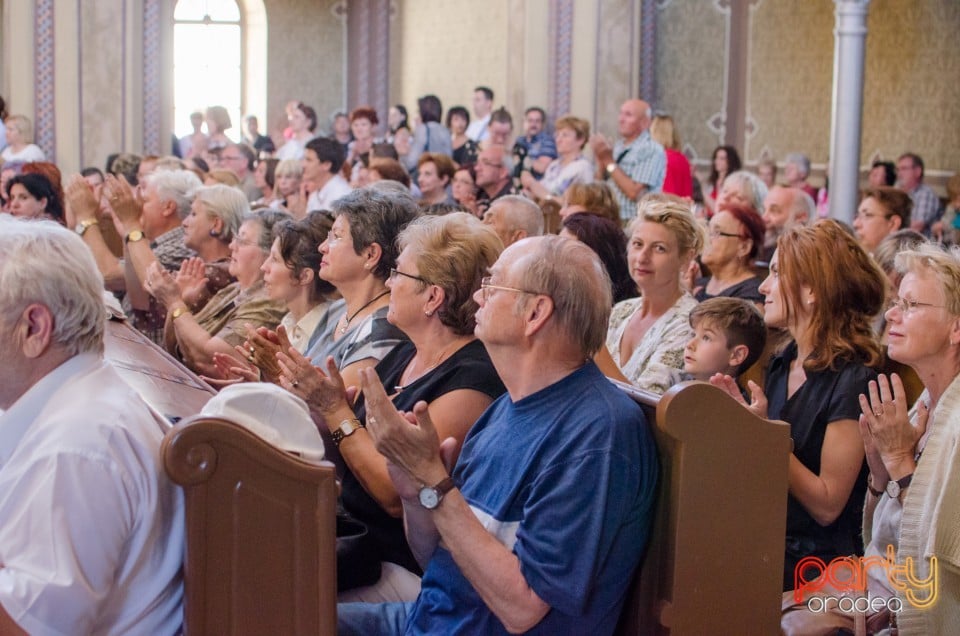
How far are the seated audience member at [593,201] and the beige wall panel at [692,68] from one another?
20.9 ft

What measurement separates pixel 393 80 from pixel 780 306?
1289cm

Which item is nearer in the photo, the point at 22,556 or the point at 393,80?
the point at 22,556

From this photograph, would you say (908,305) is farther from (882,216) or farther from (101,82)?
(101,82)

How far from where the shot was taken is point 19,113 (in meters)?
11.7

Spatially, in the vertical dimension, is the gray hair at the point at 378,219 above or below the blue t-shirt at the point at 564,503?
above

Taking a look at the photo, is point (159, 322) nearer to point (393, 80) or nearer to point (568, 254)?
point (568, 254)

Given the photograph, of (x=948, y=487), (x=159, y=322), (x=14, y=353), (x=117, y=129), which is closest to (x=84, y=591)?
(x=14, y=353)

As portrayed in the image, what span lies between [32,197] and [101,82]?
17.6 ft

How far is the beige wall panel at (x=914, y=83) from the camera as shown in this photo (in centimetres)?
1096

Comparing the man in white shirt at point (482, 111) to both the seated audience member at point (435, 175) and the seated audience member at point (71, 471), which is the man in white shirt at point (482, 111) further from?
the seated audience member at point (71, 471)

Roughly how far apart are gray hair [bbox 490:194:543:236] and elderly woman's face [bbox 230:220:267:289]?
3.49 feet

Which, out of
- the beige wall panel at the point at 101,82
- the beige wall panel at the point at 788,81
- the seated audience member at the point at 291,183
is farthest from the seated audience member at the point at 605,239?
the beige wall panel at the point at 101,82

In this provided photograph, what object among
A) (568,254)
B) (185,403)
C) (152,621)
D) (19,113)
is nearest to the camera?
(152,621)

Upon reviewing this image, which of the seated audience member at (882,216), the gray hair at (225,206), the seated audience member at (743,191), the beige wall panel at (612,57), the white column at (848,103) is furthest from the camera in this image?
the beige wall panel at (612,57)
